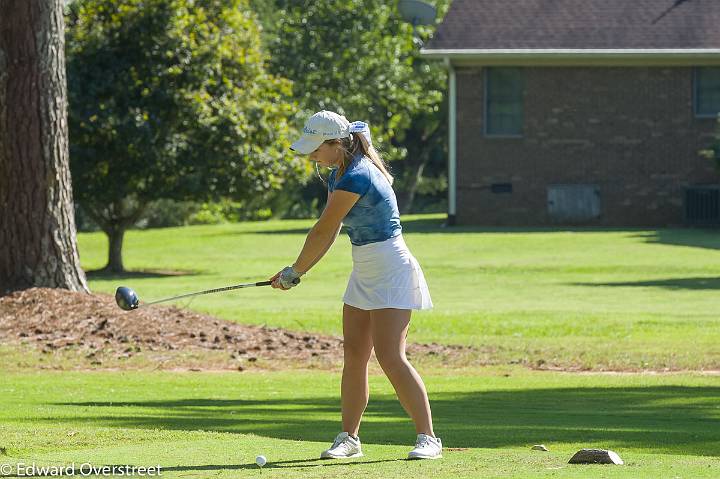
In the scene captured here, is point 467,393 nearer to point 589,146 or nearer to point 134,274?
point 134,274

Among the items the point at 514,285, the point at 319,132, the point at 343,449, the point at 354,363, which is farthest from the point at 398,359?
the point at 514,285

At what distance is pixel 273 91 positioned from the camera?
34.0 m

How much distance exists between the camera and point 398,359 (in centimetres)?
794

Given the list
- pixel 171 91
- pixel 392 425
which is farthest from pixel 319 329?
pixel 171 91

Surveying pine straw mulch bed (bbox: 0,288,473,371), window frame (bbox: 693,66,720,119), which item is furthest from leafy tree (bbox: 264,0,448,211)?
pine straw mulch bed (bbox: 0,288,473,371)

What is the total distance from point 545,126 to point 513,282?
48.4ft

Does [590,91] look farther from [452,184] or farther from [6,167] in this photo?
[6,167]

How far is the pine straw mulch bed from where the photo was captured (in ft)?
51.8

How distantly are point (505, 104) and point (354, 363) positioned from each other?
116ft

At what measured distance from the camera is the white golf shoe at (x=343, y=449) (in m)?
7.83

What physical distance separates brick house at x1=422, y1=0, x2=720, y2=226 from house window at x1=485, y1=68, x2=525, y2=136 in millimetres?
28

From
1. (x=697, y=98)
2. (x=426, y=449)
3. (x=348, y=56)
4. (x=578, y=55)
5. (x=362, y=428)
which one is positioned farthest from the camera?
(x=348, y=56)

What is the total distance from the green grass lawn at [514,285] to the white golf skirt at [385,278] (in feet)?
27.8

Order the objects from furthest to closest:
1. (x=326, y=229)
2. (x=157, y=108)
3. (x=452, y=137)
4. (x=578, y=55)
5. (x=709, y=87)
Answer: (x=452, y=137) → (x=709, y=87) → (x=578, y=55) → (x=157, y=108) → (x=326, y=229)
